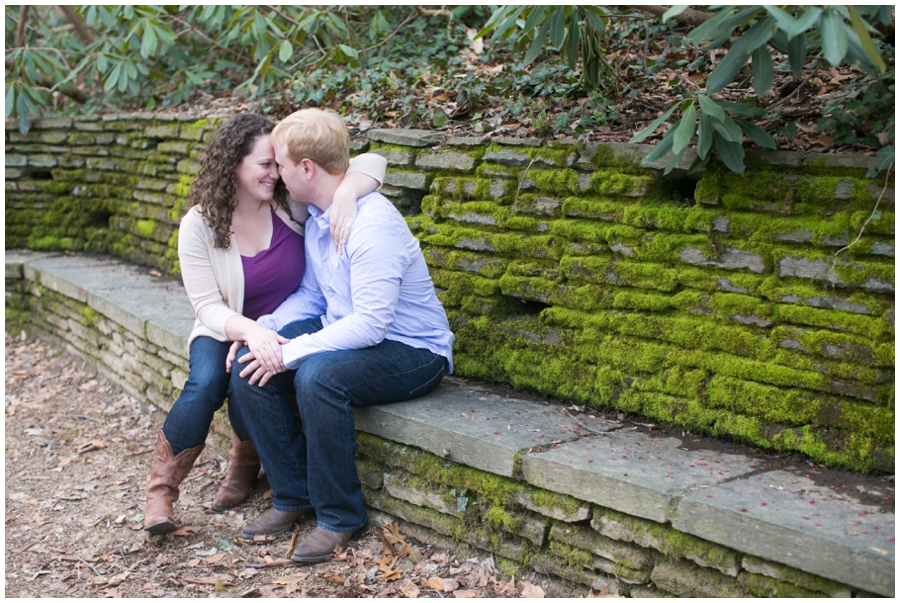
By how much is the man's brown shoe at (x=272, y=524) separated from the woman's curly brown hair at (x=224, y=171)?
1.15 meters

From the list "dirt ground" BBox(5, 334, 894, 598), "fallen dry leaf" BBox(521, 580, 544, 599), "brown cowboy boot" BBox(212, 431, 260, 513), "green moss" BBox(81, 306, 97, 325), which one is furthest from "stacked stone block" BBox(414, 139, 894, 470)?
"green moss" BBox(81, 306, 97, 325)

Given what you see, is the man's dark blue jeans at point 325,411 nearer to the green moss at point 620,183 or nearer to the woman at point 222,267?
the woman at point 222,267

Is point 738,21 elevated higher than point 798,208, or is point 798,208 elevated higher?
point 738,21

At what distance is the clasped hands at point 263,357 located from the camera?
3.07 meters

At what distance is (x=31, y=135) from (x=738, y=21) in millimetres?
6850

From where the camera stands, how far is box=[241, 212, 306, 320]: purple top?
3.41 metres

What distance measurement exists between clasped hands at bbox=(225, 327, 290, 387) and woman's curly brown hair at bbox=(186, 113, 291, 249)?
0.47m

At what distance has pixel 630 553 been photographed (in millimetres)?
2529

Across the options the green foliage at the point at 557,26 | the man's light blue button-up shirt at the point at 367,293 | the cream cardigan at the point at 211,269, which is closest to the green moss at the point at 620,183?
the green foliage at the point at 557,26

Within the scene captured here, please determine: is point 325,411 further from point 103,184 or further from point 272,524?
point 103,184

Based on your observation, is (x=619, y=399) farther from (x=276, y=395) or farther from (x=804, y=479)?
(x=276, y=395)

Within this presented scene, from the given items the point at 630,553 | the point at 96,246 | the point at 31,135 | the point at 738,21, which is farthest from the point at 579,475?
the point at 31,135

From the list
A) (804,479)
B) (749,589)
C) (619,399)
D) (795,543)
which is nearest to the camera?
(795,543)

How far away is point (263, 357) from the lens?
3074 millimetres
